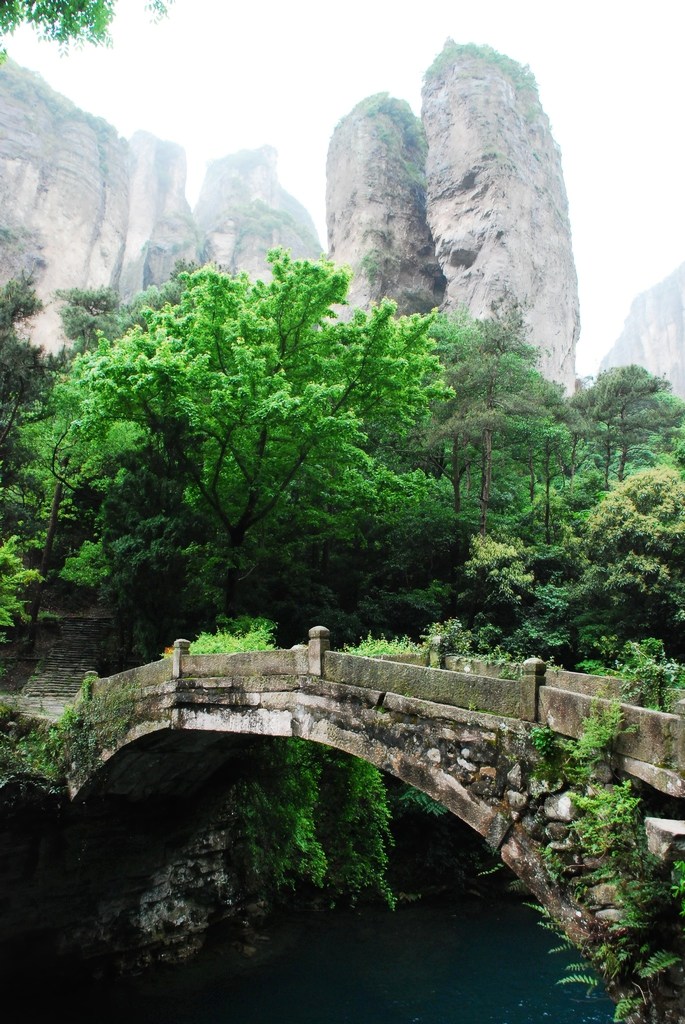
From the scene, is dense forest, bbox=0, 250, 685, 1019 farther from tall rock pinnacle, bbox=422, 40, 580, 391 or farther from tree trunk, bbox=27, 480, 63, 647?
tall rock pinnacle, bbox=422, 40, 580, 391

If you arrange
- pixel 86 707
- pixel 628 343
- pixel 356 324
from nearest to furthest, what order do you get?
pixel 86 707
pixel 356 324
pixel 628 343

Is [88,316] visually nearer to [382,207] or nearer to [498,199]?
[382,207]

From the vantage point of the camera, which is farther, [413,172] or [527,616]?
[413,172]

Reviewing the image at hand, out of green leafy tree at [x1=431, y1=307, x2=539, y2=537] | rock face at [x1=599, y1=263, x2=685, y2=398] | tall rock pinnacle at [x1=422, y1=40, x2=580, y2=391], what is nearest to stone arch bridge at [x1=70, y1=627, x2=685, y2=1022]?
green leafy tree at [x1=431, y1=307, x2=539, y2=537]

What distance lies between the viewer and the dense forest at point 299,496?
16.2m

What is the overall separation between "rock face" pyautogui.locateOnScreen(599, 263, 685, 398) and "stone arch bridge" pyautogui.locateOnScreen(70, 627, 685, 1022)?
66.4 m

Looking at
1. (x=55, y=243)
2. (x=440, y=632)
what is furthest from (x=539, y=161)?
(x=440, y=632)

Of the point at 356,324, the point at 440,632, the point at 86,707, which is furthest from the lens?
the point at 356,324

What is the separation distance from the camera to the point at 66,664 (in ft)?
66.4

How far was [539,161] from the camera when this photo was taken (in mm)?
43594

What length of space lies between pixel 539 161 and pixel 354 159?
1152cm

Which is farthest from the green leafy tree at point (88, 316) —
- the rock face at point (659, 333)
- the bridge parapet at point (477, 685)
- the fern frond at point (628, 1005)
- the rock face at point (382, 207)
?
the rock face at point (659, 333)

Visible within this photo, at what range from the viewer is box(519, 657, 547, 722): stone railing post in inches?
246

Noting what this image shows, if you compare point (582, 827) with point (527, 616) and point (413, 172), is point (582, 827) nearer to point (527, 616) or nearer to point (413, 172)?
point (527, 616)
